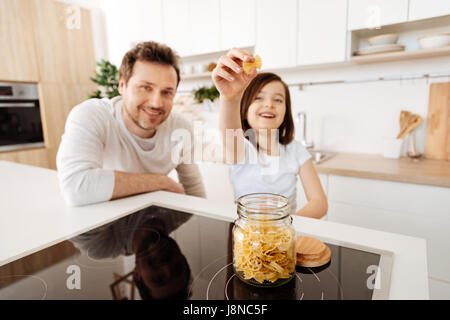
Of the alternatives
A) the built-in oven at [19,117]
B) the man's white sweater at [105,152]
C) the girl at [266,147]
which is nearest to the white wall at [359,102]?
the girl at [266,147]

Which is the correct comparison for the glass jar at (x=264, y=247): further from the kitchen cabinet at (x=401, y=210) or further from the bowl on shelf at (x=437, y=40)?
the bowl on shelf at (x=437, y=40)

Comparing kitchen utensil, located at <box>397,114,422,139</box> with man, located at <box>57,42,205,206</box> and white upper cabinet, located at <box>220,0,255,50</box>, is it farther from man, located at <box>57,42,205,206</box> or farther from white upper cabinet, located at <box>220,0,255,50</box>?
man, located at <box>57,42,205,206</box>

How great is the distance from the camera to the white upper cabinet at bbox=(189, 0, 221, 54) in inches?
91.0

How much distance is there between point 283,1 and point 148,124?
1398 mm

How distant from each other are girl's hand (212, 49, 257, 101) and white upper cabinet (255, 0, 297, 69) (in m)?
1.31

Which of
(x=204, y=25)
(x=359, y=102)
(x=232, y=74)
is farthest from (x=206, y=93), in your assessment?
(x=232, y=74)

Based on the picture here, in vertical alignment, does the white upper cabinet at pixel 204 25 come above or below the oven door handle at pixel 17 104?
above

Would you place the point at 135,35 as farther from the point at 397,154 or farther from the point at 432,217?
the point at 432,217

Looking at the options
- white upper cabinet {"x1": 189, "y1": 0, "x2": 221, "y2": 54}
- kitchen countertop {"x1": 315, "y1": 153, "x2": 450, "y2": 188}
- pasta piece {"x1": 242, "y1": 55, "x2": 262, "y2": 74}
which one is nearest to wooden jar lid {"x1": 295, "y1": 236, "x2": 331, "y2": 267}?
pasta piece {"x1": 242, "y1": 55, "x2": 262, "y2": 74}

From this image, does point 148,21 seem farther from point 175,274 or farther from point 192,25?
point 175,274

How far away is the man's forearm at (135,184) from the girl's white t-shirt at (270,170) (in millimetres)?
319

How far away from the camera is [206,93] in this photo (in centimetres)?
265

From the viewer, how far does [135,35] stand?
9.25 feet

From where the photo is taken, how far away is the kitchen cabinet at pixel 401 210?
142cm
